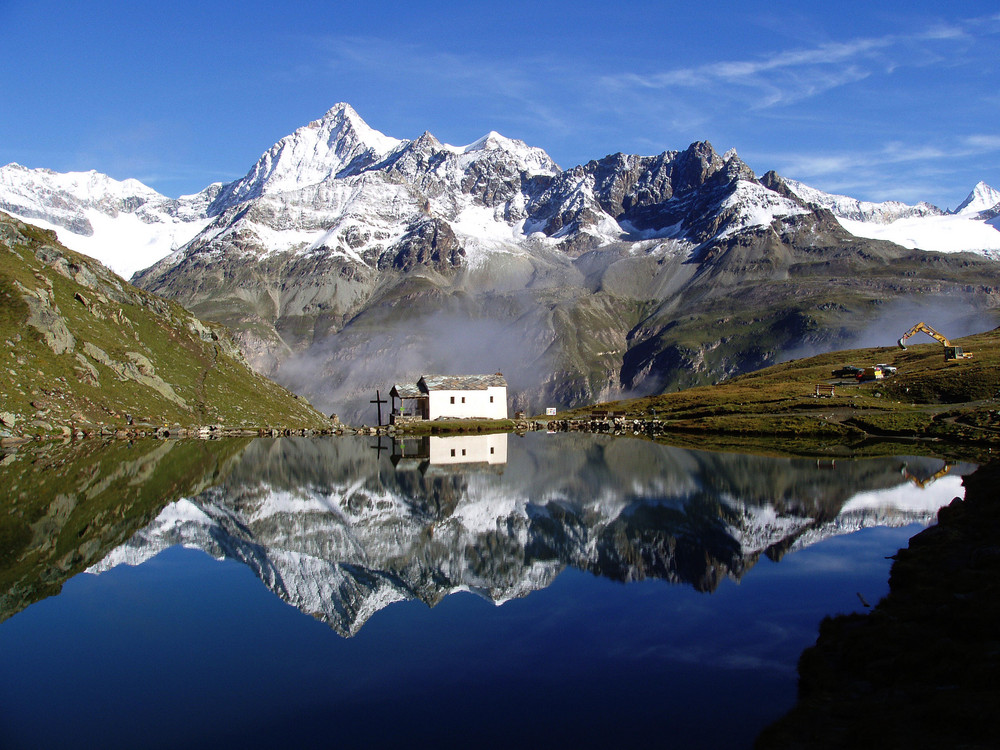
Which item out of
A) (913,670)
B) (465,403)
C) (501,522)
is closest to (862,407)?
(465,403)

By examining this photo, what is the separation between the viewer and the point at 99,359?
269ft

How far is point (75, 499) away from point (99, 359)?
5303 centimetres

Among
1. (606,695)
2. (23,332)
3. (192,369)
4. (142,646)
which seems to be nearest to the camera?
(606,695)

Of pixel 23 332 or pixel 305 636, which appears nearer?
pixel 305 636

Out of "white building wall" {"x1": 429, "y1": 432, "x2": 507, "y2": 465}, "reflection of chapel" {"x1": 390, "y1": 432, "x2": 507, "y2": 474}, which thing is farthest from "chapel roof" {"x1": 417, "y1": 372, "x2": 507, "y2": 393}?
"white building wall" {"x1": 429, "y1": 432, "x2": 507, "y2": 465}

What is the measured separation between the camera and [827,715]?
13.4 meters

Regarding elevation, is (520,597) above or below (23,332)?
below

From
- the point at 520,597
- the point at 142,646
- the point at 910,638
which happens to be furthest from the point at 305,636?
the point at 910,638

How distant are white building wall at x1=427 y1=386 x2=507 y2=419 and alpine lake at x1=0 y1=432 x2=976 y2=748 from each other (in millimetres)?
57153

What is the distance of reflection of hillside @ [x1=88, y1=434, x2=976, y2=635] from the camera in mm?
24562

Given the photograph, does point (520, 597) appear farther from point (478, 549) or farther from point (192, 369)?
point (192, 369)

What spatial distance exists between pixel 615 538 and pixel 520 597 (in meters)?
8.27

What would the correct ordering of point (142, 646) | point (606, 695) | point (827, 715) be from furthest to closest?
point (142, 646) < point (606, 695) < point (827, 715)

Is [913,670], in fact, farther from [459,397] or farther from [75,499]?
[459,397]
